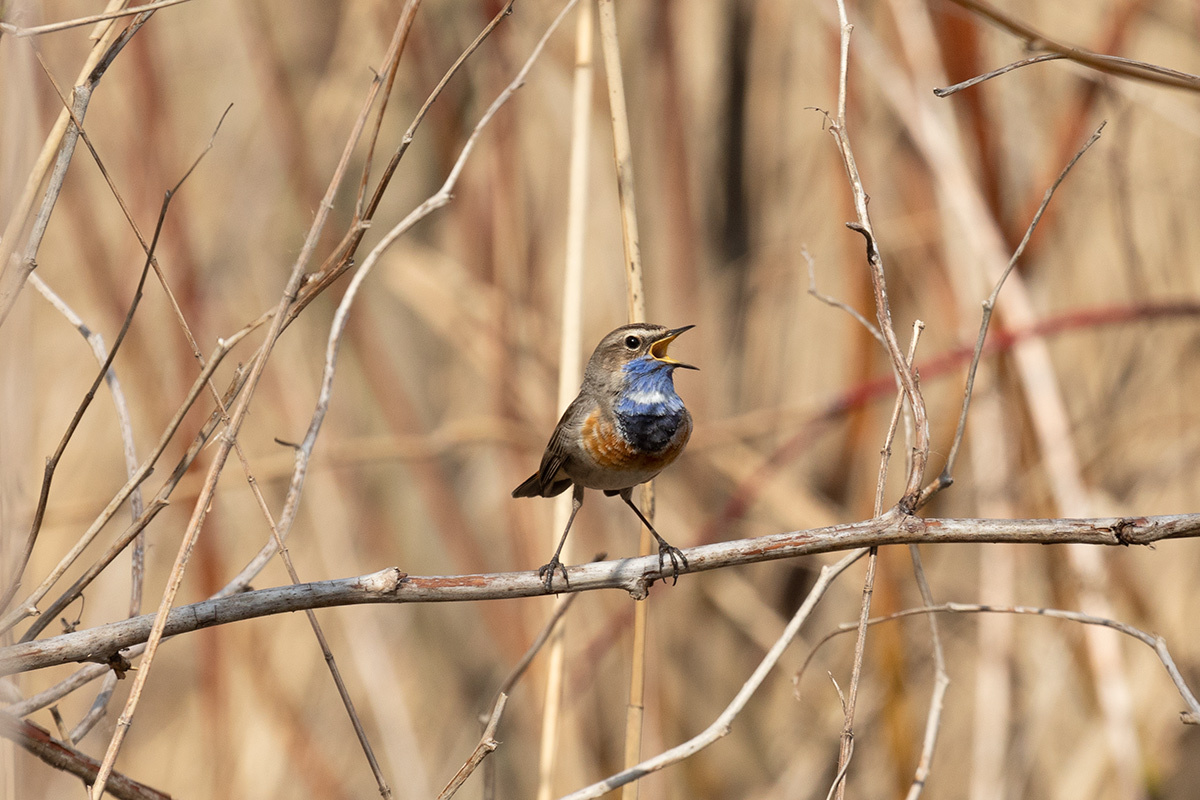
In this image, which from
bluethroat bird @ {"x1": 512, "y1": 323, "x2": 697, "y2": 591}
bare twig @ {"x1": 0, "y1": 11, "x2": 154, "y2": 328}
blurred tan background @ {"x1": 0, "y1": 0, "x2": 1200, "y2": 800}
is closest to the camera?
bare twig @ {"x1": 0, "y1": 11, "x2": 154, "y2": 328}

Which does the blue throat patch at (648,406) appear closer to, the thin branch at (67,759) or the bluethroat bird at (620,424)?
the bluethroat bird at (620,424)

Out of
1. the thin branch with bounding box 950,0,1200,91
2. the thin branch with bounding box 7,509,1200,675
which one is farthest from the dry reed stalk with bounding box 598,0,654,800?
the thin branch with bounding box 950,0,1200,91

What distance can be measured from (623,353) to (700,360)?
1.31 metres

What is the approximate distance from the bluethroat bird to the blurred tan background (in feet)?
2.97

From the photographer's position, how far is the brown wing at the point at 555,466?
2.99 metres

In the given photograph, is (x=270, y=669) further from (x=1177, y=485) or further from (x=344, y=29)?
(x=1177, y=485)

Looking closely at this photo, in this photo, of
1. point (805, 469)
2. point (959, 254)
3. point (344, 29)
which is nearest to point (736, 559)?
point (959, 254)

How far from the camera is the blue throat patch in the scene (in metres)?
2.87

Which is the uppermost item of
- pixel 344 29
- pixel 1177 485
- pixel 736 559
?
pixel 344 29

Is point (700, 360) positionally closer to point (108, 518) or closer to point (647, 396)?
point (647, 396)

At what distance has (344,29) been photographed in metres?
4.40

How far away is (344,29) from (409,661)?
3354mm

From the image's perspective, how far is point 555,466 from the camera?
3033mm

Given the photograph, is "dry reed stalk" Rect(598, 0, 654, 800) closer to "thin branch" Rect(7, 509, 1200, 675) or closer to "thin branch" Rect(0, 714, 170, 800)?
"thin branch" Rect(7, 509, 1200, 675)
